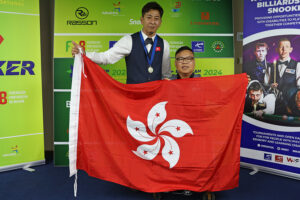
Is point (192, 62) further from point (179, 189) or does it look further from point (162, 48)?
point (179, 189)

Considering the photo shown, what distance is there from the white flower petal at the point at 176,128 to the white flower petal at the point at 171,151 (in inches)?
2.5

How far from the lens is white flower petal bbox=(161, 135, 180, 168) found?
2.36 meters

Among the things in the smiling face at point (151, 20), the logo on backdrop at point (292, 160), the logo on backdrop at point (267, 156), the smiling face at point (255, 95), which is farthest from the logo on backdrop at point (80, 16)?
the logo on backdrop at point (292, 160)

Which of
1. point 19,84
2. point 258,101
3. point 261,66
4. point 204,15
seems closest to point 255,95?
point 258,101

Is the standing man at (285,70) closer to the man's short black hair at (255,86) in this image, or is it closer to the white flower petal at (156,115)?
the man's short black hair at (255,86)

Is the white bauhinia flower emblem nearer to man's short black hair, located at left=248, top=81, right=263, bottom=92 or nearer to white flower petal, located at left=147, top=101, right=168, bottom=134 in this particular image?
white flower petal, located at left=147, top=101, right=168, bottom=134

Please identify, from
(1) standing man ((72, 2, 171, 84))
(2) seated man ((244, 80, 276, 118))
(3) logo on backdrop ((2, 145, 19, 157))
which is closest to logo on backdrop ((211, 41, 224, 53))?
(2) seated man ((244, 80, 276, 118))

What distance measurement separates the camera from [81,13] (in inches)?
130

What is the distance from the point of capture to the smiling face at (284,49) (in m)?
2.99

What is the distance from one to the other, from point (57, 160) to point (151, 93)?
1.76 metres

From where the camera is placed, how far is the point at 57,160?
342cm

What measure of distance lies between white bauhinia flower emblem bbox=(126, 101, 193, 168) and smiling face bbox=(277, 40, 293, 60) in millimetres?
1534

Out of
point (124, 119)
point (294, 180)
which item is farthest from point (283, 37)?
A: point (124, 119)

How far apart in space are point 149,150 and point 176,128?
0.31 meters
